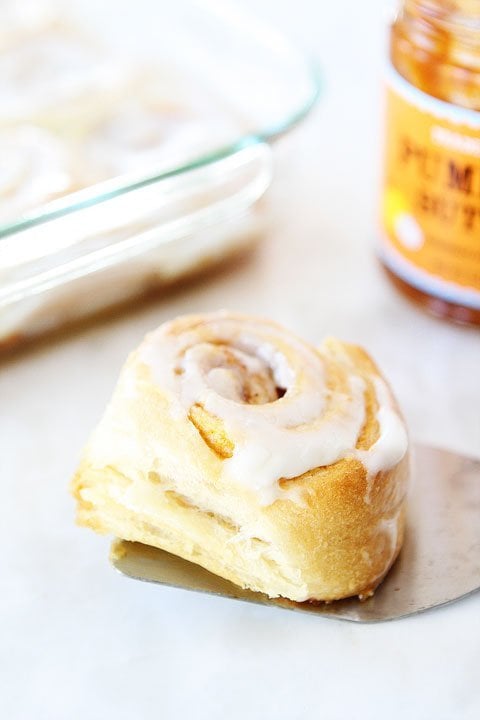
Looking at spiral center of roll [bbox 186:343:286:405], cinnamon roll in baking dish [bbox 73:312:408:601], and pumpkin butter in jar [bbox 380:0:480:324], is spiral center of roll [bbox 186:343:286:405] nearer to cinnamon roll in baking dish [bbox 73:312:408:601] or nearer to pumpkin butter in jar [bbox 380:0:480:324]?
cinnamon roll in baking dish [bbox 73:312:408:601]

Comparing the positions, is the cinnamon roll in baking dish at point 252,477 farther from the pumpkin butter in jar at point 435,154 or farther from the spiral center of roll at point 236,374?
the pumpkin butter in jar at point 435,154

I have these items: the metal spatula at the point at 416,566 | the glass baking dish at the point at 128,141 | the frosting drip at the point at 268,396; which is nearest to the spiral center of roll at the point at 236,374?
the frosting drip at the point at 268,396

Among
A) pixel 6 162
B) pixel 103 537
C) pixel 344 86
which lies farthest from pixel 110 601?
pixel 344 86

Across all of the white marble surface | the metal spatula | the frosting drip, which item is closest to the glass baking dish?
the white marble surface

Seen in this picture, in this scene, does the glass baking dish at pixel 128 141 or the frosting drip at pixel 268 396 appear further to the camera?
the glass baking dish at pixel 128 141

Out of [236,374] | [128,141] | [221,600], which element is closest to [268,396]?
[236,374]

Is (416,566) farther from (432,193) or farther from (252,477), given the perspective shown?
(432,193)

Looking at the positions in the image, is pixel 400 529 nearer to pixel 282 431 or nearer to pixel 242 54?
pixel 282 431
